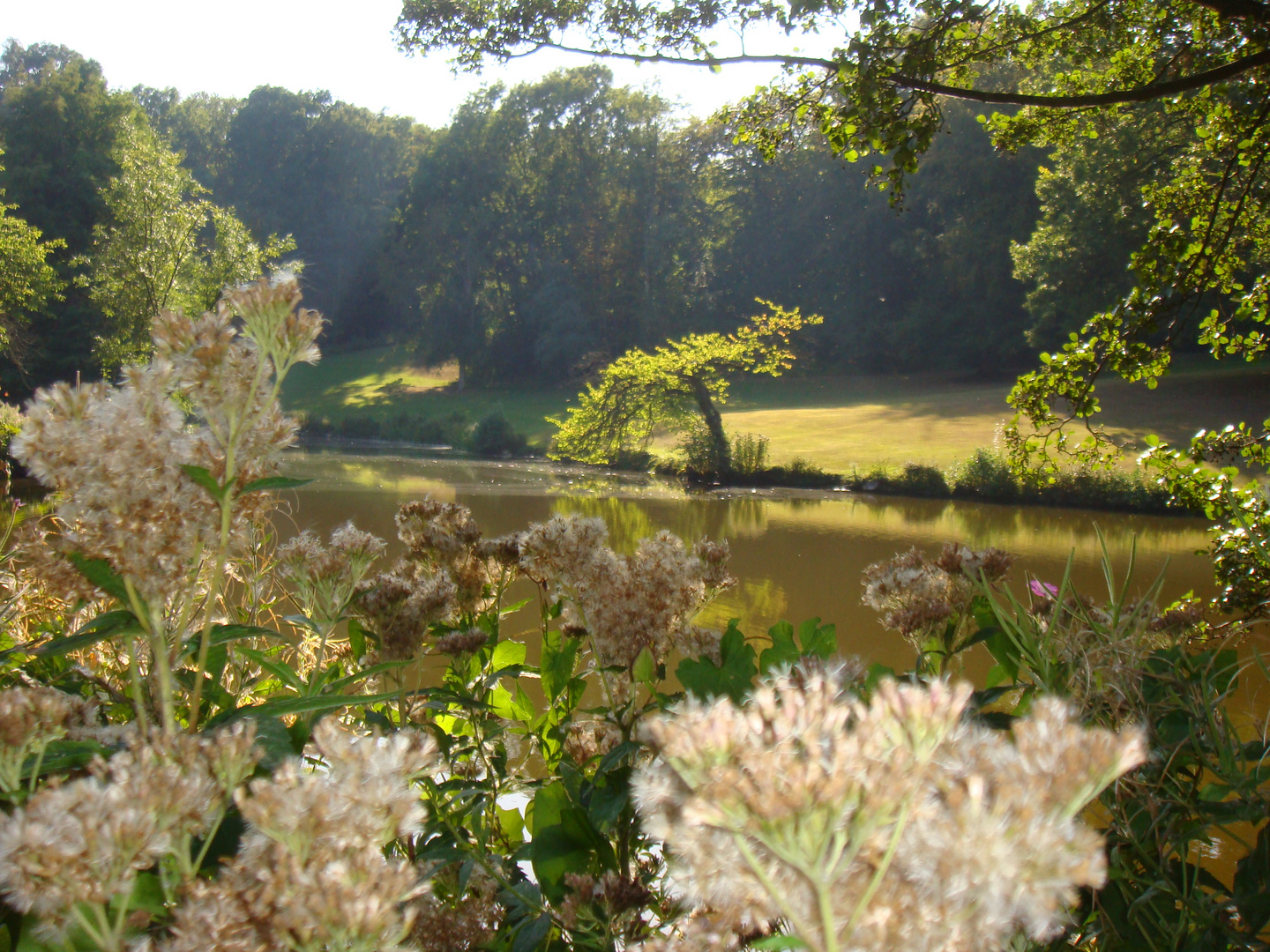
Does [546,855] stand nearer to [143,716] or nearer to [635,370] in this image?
[143,716]

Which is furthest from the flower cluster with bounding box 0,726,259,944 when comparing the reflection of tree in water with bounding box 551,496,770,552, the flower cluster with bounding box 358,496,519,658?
the reflection of tree in water with bounding box 551,496,770,552

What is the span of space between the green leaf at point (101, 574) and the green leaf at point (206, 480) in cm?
11

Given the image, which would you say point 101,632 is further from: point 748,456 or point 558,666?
point 748,456

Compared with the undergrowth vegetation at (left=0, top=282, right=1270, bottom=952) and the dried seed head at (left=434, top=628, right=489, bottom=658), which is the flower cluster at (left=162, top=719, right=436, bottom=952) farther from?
the dried seed head at (left=434, top=628, right=489, bottom=658)

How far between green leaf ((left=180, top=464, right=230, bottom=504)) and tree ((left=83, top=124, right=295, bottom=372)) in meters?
20.5

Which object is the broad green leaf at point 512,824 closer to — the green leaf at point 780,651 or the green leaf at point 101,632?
the green leaf at point 780,651

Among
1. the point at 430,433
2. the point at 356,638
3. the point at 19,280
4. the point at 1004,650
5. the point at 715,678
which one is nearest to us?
the point at 715,678

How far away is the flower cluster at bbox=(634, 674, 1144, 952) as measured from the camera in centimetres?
33

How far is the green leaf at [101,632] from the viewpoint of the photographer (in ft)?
2.55

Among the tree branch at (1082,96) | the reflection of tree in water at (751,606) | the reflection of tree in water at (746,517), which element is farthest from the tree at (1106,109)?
the reflection of tree in water at (746,517)

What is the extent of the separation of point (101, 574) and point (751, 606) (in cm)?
562

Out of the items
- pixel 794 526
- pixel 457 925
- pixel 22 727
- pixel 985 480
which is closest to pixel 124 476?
pixel 22 727

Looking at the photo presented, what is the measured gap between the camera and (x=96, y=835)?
0.44 metres

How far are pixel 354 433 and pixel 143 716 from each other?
25850 millimetres
